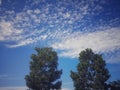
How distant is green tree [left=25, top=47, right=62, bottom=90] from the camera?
47.8 meters

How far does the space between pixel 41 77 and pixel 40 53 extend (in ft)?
22.8

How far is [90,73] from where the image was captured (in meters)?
50.6

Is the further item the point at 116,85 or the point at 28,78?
the point at 116,85

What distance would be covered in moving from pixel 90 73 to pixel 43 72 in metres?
12.0

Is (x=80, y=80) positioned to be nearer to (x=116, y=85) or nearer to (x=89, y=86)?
(x=89, y=86)

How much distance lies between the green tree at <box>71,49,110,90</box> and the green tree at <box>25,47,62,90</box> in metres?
5.19

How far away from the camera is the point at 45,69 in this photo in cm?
4978

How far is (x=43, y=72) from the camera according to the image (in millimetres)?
49156

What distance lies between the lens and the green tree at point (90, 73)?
49094 millimetres

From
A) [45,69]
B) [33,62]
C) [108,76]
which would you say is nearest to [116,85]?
[108,76]

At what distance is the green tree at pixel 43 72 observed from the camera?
157 feet

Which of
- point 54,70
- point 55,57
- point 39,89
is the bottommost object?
point 39,89

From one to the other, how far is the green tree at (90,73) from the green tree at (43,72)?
17.0ft

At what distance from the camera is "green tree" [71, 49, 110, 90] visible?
49094 mm
